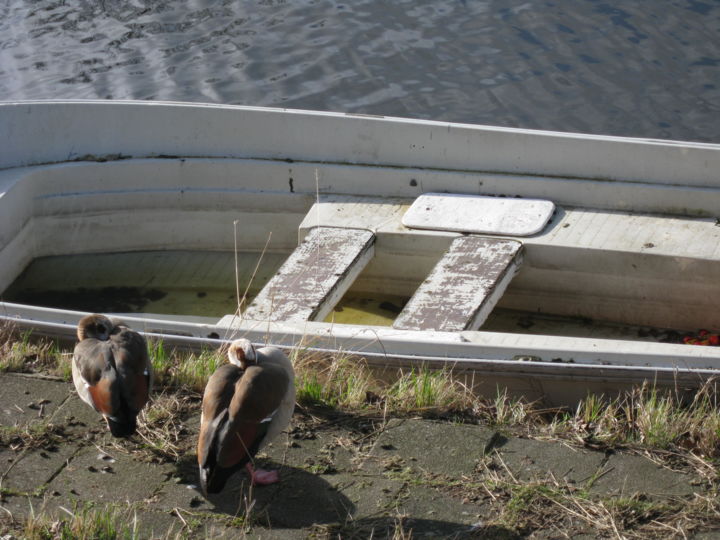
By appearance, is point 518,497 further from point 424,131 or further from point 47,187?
point 47,187

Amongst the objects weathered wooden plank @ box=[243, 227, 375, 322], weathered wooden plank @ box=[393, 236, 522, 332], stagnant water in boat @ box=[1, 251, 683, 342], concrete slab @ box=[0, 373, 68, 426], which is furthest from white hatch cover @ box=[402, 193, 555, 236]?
concrete slab @ box=[0, 373, 68, 426]

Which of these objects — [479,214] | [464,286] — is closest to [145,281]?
[479,214]

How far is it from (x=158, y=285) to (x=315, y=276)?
1.65 metres

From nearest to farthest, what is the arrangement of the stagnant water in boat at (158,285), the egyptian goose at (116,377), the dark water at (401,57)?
the egyptian goose at (116,377) < the stagnant water in boat at (158,285) < the dark water at (401,57)

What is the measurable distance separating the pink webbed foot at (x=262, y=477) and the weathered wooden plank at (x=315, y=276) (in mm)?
1614

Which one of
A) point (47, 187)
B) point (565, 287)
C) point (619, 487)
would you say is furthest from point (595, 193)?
point (47, 187)

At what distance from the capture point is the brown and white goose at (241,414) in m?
Answer: 3.28

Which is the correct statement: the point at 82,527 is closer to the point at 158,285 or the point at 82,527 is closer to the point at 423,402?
the point at 423,402

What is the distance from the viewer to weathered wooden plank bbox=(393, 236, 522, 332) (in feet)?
16.7

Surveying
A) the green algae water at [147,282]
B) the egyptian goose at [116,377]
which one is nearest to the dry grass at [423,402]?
the egyptian goose at [116,377]

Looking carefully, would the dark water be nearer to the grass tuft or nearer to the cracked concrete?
the cracked concrete

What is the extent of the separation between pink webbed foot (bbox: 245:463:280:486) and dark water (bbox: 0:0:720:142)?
7661 millimetres

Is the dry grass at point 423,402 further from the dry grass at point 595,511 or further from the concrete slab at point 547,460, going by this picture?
the dry grass at point 595,511

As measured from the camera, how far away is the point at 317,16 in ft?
41.7
